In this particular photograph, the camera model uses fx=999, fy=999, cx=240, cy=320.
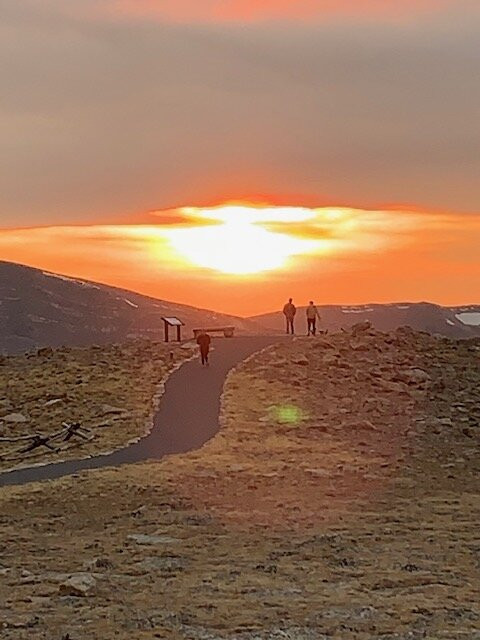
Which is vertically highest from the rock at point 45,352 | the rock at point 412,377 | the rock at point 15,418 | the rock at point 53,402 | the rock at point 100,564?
the rock at point 45,352

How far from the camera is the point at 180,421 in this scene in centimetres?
3012

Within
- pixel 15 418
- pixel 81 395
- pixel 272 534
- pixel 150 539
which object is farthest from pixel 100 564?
pixel 81 395

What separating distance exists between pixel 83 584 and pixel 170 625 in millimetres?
2084

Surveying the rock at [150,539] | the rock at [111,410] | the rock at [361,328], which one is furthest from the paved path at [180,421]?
the rock at [150,539]

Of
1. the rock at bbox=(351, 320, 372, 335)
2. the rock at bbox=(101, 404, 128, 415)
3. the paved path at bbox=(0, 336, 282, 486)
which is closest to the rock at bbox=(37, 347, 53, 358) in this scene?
the paved path at bbox=(0, 336, 282, 486)

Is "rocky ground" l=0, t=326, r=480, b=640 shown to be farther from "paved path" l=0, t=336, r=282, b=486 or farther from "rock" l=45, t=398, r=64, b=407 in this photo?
"rock" l=45, t=398, r=64, b=407

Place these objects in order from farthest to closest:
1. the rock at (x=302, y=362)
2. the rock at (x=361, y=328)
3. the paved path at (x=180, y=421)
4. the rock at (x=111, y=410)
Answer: the rock at (x=361, y=328)
the rock at (x=302, y=362)
the rock at (x=111, y=410)
the paved path at (x=180, y=421)

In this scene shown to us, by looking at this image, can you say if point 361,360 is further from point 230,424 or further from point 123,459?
point 123,459

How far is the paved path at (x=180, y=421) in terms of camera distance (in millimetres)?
24141

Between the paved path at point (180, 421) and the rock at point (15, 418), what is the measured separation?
4.82m

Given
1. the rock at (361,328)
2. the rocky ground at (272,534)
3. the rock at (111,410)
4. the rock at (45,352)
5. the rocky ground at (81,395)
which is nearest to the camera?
the rocky ground at (272,534)

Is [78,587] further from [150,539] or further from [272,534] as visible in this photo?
[272,534]

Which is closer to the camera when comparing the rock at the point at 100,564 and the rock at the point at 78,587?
the rock at the point at 78,587

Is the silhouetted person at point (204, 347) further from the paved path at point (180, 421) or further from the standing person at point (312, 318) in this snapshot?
the standing person at point (312, 318)
